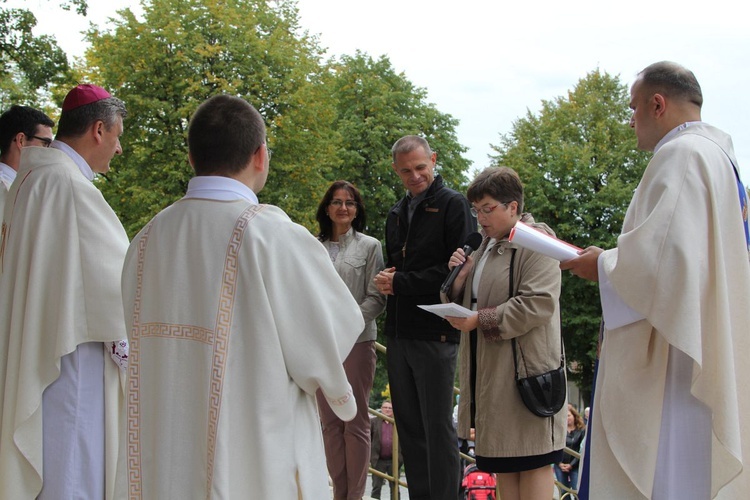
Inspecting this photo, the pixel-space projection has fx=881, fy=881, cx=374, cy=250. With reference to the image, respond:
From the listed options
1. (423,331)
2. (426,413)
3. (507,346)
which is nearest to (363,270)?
(423,331)

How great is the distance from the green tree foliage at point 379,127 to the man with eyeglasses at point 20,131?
2228cm

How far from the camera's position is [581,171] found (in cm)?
2991

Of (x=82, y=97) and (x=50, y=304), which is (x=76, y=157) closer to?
(x=82, y=97)

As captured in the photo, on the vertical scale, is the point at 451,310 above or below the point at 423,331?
above

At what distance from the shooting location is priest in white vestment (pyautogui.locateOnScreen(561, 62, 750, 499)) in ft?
11.6

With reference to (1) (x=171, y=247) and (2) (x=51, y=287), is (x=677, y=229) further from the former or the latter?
(2) (x=51, y=287)

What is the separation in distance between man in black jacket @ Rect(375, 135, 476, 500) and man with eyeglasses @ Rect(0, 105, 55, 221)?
90.9 inches

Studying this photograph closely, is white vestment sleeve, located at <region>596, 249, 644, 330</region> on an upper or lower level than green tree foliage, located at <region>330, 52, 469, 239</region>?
lower

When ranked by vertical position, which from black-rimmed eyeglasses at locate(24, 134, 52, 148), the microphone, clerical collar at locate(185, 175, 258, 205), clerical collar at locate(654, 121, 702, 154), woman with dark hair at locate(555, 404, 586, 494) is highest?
black-rimmed eyeglasses at locate(24, 134, 52, 148)

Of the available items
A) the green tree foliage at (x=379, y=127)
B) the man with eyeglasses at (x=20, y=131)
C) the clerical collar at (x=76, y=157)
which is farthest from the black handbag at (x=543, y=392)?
the green tree foliage at (x=379, y=127)

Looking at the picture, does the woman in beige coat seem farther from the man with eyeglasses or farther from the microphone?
the man with eyeglasses

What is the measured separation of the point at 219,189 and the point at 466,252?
7.15ft

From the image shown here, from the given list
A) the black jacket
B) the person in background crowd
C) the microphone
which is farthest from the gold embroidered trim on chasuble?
the person in background crowd

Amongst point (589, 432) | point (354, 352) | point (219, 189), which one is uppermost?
point (219, 189)
